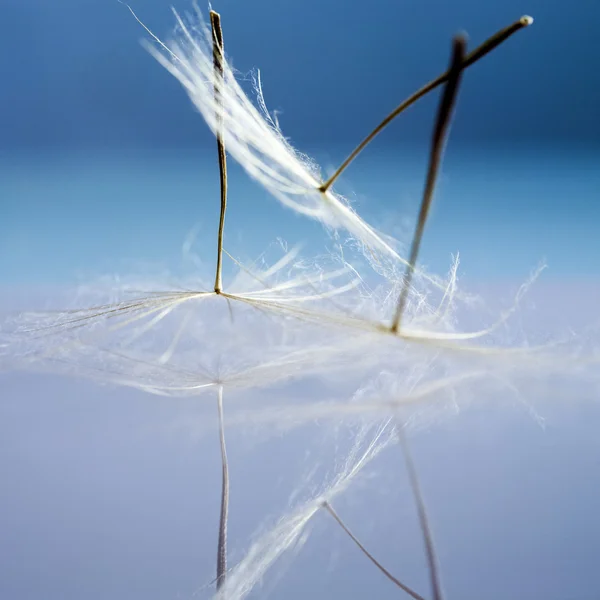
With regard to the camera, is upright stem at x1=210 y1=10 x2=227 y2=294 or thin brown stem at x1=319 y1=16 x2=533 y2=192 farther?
upright stem at x1=210 y1=10 x2=227 y2=294

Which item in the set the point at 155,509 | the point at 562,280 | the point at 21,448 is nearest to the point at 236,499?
the point at 155,509

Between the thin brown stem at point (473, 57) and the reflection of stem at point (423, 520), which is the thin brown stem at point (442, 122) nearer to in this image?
the thin brown stem at point (473, 57)

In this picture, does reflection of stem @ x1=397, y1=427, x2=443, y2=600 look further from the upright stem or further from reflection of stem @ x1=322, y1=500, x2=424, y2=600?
the upright stem

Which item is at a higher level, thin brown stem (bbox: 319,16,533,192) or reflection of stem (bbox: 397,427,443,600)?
thin brown stem (bbox: 319,16,533,192)

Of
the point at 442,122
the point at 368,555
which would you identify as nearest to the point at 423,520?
the point at 368,555

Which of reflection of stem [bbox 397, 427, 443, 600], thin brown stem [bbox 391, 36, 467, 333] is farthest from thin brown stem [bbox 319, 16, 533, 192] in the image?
reflection of stem [bbox 397, 427, 443, 600]

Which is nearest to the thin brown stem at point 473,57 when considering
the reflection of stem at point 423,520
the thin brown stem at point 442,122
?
the thin brown stem at point 442,122

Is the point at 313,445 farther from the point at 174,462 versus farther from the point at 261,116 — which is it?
the point at 261,116

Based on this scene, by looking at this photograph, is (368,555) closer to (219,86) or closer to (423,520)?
(423,520)
